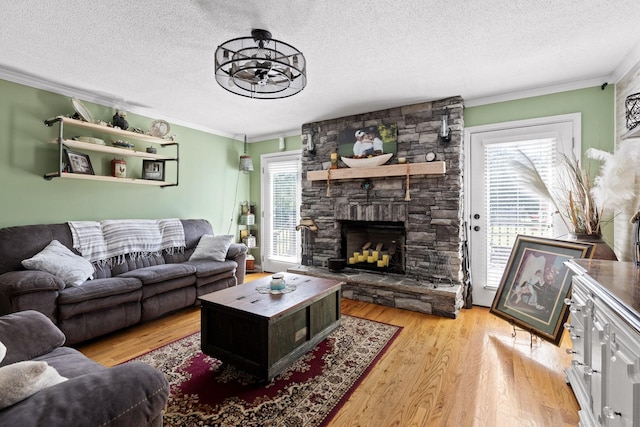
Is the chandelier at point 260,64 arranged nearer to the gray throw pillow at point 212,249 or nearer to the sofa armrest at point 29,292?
the sofa armrest at point 29,292

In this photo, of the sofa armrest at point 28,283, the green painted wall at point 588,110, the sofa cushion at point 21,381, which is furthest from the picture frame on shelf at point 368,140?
the sofa cushion at point 21,381

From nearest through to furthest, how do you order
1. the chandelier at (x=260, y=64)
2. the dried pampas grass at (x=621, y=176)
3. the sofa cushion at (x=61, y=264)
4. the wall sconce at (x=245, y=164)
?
the chandelier at (x=260, y=64), the dried pampas grass at (x=621, y=176), the sofa cushion at (x=61, y=264), the wall sconce at (x=245, y=164)

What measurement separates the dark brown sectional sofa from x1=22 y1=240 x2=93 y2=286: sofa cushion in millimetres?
81

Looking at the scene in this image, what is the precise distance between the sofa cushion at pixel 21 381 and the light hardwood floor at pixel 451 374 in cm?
139

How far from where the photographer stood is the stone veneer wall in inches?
139

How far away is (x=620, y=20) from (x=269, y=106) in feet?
10.8

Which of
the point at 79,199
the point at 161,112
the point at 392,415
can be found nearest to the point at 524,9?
the point at 392,415

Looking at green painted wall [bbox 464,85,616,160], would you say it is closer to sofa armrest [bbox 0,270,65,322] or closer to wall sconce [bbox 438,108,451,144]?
wall sconce [bbox 438,108,451,144]

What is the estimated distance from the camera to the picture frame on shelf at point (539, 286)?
7.93 feet

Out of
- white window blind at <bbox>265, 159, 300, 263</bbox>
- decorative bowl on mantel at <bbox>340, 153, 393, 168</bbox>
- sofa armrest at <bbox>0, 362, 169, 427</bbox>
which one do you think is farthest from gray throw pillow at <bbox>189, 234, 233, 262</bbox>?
sofa armrest at <bbox>0, 362, 169, 427</bbox>

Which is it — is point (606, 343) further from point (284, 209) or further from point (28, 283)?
point (284, 209)

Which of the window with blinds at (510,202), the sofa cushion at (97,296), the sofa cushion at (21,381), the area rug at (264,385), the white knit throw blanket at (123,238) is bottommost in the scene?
the area rug at (264,385)

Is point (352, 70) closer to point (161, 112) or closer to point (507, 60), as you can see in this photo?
point (507, 60)

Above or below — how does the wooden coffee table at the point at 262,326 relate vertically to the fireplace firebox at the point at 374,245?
below
